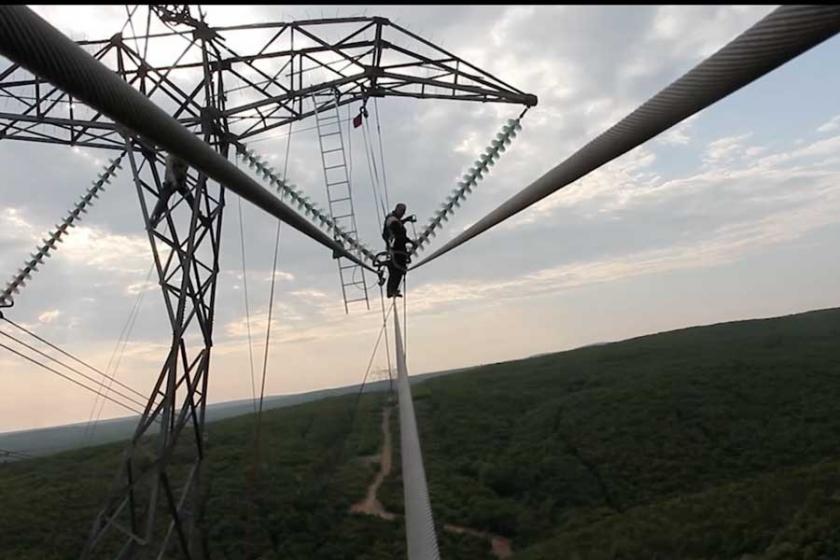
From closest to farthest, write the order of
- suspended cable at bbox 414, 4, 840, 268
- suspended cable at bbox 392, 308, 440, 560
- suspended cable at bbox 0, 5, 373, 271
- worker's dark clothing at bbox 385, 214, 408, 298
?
suspended cable at bbox 414, 4, 840, 268 → suspended cable at bbox 0, 5, 373, 271 → suspended cable at bbox 392, 308, 440, 560 → worker's dark clothing at bbox 385, 214, 408, 298

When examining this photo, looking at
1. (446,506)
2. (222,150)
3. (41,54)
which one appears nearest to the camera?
(41,54)

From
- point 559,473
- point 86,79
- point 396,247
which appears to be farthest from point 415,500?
point 559,473

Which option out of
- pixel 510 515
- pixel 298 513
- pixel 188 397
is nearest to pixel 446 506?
pixel 510 515

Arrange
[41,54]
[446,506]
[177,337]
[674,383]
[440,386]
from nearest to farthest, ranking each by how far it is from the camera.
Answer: [41,54] → [177,337] → [446,506] → [674,383] → [440,386]

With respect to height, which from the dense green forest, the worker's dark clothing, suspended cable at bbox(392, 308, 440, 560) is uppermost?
the worker's dark clothing

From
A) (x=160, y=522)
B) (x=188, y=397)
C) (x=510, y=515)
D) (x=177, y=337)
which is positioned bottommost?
(x=510, y=515)

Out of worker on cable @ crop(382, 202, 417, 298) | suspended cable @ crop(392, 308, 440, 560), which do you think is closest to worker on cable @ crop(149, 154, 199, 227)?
worker on cable @ crop(382, 202, 417, 298)

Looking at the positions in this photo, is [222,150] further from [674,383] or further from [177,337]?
[674,383]

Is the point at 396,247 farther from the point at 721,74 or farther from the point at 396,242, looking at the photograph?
the point at 721,74

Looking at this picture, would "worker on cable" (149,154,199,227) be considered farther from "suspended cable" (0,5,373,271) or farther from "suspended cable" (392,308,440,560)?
"suspended cable" (0,5,373,271)
